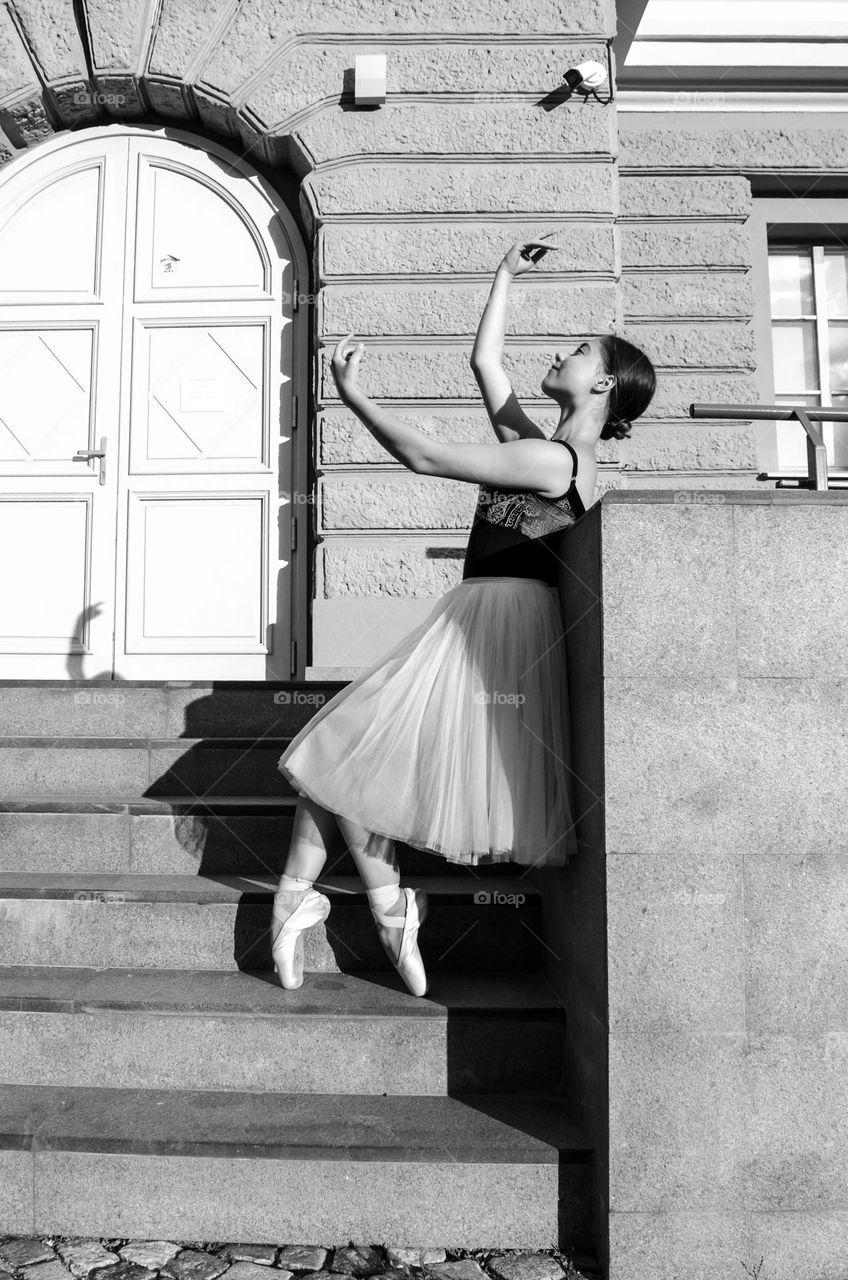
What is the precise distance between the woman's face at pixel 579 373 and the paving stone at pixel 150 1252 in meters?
2.42

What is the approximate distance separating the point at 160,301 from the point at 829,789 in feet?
16.0

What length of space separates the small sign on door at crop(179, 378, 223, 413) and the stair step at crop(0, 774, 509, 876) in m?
3.00

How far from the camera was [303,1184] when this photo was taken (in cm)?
224

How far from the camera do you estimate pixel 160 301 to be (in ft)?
18.6

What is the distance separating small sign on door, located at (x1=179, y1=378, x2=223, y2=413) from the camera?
5.64 metres

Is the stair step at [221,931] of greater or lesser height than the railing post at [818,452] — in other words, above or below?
below

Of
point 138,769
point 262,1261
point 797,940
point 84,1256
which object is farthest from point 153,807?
point 797,940

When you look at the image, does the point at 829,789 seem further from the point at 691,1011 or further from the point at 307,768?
the point at 307,768

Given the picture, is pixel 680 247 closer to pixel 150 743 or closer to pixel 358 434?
pixel 358 434

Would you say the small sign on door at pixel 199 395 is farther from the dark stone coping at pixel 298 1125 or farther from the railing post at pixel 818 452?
the dark stone coping at pixel 298 1125

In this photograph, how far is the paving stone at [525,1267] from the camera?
2.10 meters

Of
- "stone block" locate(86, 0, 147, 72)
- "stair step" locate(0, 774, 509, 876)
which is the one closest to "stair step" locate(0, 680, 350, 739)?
"stair step" locate(0, 774, 509, 876)

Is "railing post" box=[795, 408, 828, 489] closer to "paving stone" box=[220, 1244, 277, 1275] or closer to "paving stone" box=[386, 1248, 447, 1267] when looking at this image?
"paving stone" box=[386, 1248, 447, 1267]

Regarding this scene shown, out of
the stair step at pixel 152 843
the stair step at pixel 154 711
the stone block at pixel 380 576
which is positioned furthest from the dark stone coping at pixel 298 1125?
the stone block at pixel 380 576
